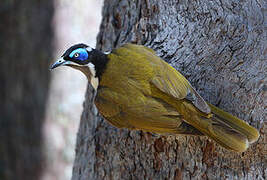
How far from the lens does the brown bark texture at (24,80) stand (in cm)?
554

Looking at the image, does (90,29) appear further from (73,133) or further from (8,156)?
(8,156)

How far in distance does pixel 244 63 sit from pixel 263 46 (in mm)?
163

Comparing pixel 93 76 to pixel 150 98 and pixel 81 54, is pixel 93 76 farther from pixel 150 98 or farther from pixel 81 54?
pixel 150 98

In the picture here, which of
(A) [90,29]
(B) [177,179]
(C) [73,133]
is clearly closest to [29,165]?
(C) [73,133]

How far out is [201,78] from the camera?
8.01 feet

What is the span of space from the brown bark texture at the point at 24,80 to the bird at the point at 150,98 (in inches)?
126

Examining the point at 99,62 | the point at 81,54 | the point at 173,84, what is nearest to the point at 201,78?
the point at 173,84

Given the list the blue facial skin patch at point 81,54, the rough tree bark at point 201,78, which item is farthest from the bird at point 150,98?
the rough tree bark at point 201,78

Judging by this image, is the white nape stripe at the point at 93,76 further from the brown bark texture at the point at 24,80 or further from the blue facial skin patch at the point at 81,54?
the brown bark texture at the point at 24,80

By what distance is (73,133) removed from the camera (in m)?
5.50

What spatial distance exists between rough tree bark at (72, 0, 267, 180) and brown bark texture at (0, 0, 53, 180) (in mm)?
2928

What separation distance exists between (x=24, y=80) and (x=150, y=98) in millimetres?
3814

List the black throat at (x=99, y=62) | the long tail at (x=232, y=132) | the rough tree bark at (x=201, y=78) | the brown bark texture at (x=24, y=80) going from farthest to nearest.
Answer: the brown bark texture at (x=24, y=80)
the black throat at (x=99, y=62)
the rough tree bark at (x=201, y=78)
the long tail at (x=232, y=132)

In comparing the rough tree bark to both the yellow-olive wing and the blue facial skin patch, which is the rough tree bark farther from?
the blue facial skin patch
